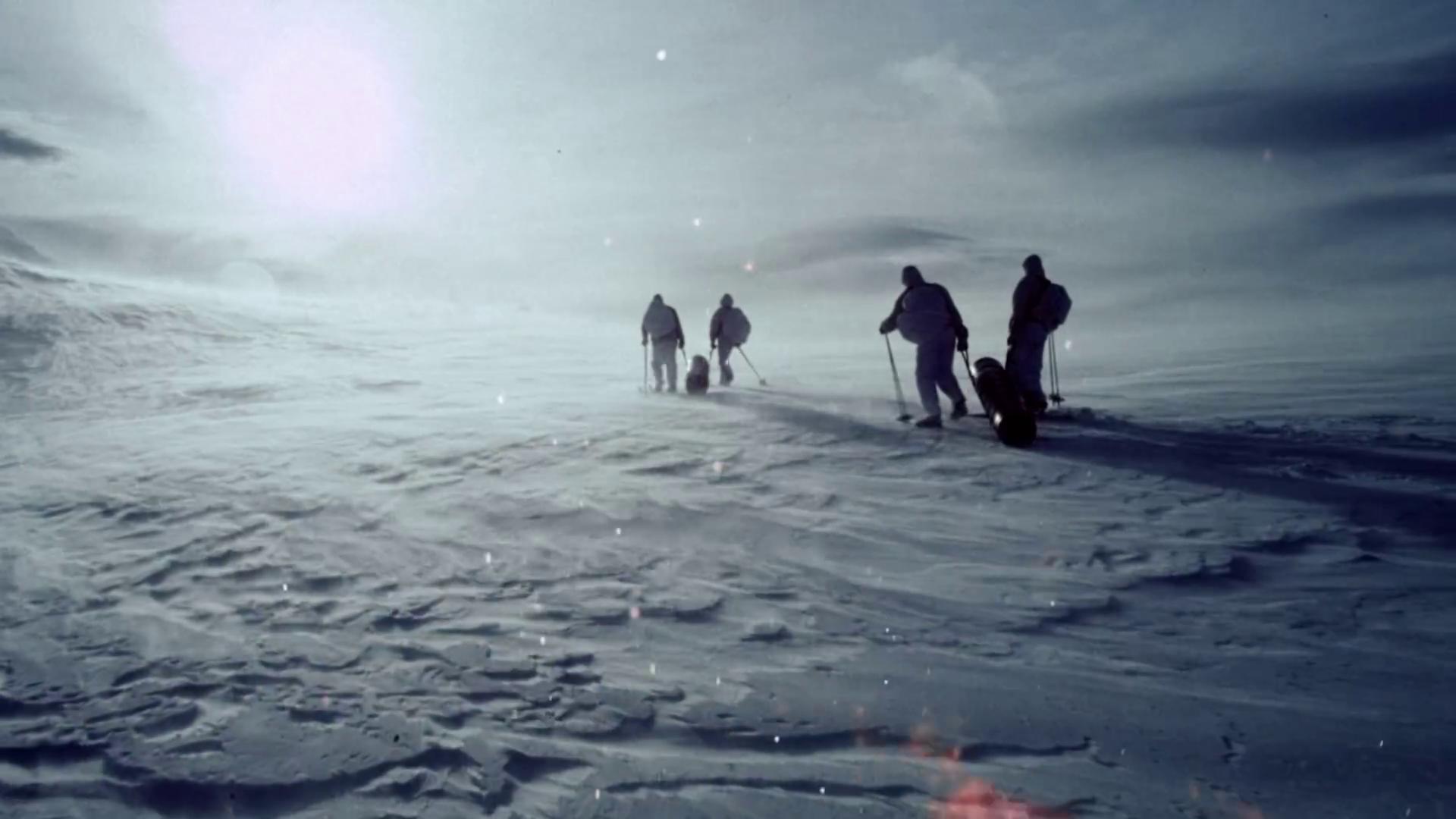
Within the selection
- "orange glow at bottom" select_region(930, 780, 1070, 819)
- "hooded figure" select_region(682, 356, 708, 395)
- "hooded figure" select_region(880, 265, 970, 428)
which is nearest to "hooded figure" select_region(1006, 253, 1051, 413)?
"hooded figure" select_region(880, 265, 970, 428)

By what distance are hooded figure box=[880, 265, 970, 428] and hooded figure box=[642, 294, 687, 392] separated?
599 centimetres

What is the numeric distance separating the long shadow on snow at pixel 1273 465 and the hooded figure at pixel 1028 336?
0.75m

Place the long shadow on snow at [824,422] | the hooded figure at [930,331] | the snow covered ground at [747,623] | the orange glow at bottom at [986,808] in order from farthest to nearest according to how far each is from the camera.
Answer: the hooded figure at [930,331] → the long shadow on snow at [824,422] → the snow covered ground at [747,623] → the orange glow at bottom at [986,808]

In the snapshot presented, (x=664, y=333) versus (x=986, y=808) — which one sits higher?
(x=664, y=333)

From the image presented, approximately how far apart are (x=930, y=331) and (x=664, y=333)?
21.9 ft

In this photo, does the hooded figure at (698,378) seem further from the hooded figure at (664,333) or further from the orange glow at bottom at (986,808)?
the orange glow at bottom at (986,808)

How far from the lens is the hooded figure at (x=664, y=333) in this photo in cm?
1503

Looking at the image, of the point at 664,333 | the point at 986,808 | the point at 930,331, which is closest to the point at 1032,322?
the point at 930,331

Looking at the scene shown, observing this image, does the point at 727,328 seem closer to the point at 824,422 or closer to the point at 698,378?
the point at 698,378

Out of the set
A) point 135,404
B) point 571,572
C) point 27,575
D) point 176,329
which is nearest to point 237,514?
point 27,575

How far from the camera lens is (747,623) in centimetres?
437

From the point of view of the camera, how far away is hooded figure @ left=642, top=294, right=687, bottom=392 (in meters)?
15.0

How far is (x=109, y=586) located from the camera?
5.24 m

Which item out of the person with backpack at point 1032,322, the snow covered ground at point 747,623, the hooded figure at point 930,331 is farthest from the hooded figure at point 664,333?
the person with backpack at point 1032,322
